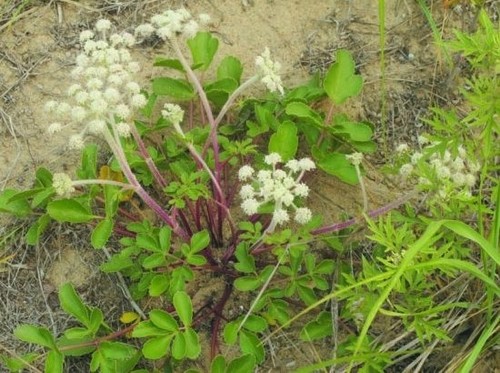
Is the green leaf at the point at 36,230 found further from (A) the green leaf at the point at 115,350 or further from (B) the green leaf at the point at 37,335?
(A) the green leaf at the point at 115,350

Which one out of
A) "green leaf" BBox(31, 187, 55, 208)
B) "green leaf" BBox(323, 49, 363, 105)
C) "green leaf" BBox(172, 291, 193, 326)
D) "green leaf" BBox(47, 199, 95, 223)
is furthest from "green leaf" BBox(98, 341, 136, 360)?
"green leaf" BBox(323, 49, 363, 105)

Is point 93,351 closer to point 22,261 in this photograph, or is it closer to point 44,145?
point 22,261

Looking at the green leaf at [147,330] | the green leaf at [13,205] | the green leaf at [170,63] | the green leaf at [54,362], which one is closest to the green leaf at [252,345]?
the green leaf at [147,330]

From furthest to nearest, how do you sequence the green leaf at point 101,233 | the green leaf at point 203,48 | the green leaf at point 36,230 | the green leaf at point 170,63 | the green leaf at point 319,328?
the green leaf at point 203,48
the green leaf at point 170,63
the green leaf at point 36,230
the green leaf at point 319,328
the green leaf at point 101,233

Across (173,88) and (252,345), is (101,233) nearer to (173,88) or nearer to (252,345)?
(252,345)

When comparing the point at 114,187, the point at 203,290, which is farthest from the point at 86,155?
the point at 203,290

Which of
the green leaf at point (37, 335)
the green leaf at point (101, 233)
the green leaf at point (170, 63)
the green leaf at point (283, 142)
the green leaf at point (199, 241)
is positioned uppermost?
the green leaf at point (170, 63)

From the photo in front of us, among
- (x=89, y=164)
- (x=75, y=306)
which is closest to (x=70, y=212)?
(x=89, y=164)

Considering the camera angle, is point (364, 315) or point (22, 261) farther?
point (22, 261)
